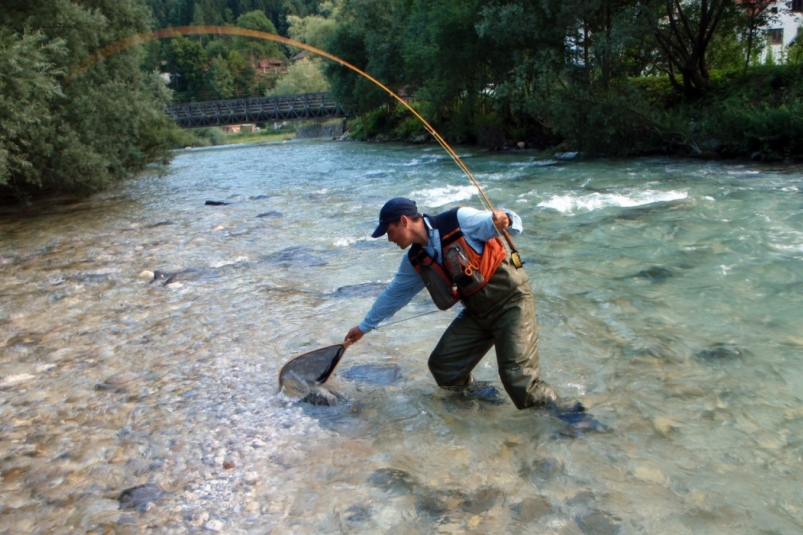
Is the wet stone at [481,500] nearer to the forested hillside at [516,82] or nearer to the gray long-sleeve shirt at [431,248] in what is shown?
the gray long-sleeve shirt at [431,248]

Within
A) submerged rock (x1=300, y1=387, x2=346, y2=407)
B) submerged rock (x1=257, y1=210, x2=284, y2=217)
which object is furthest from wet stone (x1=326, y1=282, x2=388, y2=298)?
submerged rock (x1=257, y1=210, x2=284, y2=217)

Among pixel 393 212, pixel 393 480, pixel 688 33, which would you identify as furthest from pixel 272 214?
pixel 688 33

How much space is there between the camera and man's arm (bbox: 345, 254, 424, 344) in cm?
454

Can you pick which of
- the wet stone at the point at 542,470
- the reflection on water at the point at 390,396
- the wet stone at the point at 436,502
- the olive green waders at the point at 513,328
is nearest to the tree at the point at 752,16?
the reflection on water at the point at 390,396

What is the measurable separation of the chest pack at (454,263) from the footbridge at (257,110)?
59.6 m

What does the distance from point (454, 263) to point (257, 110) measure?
202 feet

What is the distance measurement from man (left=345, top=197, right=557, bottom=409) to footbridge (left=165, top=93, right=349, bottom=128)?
195 feet

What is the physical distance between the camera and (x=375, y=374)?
548 cm

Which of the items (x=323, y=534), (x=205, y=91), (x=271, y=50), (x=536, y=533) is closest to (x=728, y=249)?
(x=536, y=533)

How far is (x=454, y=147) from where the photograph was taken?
33.2 metres

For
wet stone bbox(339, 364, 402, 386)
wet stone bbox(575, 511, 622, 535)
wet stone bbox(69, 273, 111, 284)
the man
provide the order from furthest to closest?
wet stone bbox(69, 273, 111, 284)
wet stone bbox(339, 364, 402, 386)
the man
wet stone bbox(575, 511, 622, 535)

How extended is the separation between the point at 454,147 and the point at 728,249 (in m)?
25.1

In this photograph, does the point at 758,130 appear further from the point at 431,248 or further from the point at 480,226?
the point at 431,248

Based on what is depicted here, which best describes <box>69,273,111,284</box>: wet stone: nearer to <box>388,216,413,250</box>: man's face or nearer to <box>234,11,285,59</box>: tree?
<box>388,216,413,250</box>: man's face
